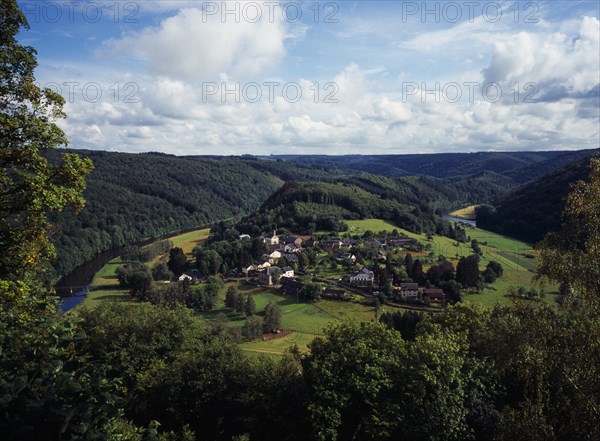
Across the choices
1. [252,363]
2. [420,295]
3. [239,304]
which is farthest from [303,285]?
[252,363]

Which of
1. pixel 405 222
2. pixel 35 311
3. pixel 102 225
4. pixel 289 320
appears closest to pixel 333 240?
pixel 405 222

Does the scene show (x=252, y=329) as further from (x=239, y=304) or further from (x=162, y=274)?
(x=162, y=274)

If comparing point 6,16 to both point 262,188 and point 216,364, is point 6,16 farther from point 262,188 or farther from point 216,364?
point 262,188

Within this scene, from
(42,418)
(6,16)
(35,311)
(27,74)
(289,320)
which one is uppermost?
Answer: (6,16)

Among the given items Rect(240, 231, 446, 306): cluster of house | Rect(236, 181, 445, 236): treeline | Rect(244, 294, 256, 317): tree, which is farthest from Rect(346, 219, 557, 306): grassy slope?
Rect(244, 294, 256, 317): tree

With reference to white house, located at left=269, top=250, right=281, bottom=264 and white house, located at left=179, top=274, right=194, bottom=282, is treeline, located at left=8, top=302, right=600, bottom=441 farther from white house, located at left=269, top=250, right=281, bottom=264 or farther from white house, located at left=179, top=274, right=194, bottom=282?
white house, located at left=269, top=250, right=281, bottom=264

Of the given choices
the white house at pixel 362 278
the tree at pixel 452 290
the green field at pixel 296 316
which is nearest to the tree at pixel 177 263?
the green field at pixel 296 316
